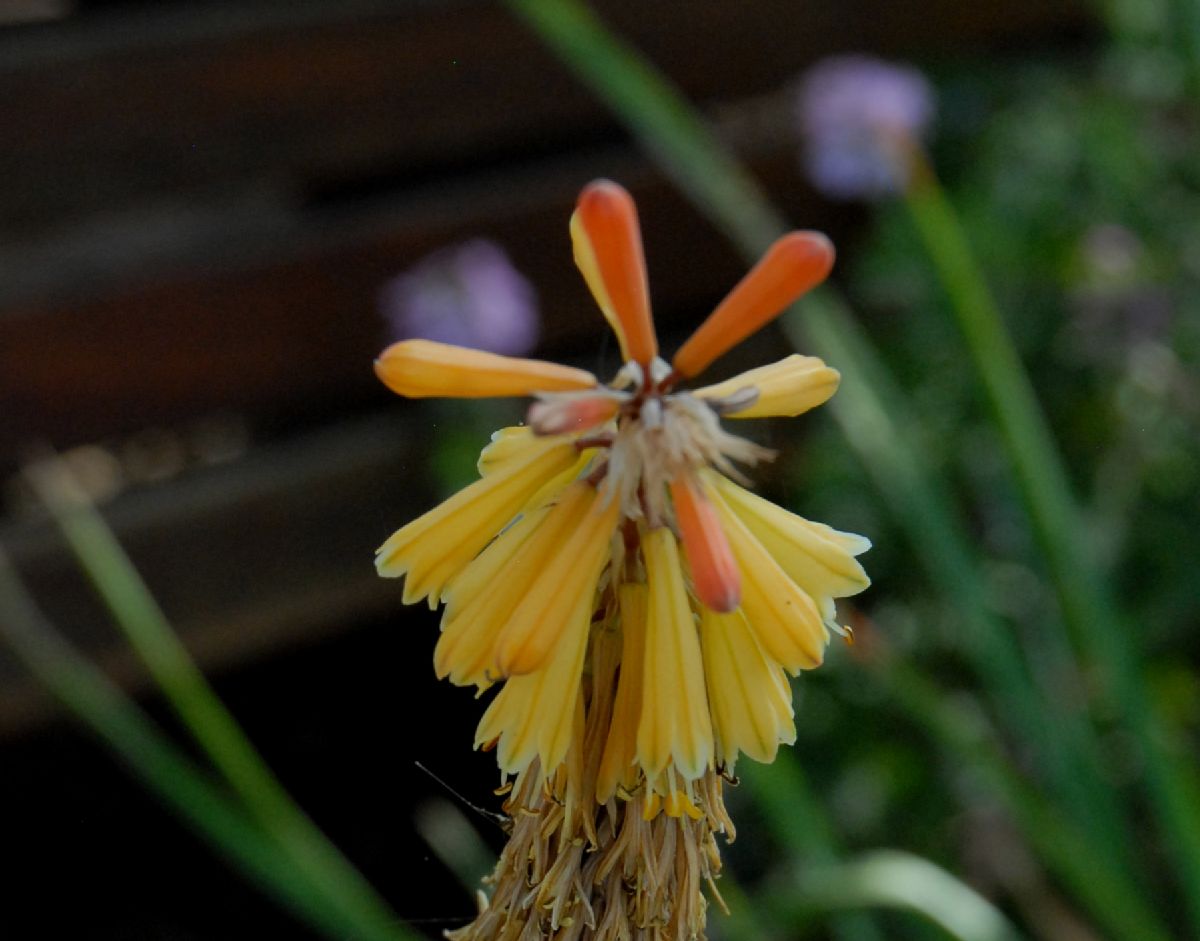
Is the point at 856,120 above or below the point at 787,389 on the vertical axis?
above

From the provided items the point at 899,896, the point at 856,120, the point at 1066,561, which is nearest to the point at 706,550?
the point at 899,896

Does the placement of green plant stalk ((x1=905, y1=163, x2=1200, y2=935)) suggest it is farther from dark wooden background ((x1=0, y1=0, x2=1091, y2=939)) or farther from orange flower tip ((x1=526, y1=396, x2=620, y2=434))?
dark wooden background ((x1=0, y1=0, x2=1091, y2=939))

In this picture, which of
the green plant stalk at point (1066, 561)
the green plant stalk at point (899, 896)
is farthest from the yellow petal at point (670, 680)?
the green plant stalk at point (1066, 561)

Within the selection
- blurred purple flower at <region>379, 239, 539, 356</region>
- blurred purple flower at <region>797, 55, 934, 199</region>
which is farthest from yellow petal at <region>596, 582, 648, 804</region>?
blurred purple flower at <region>797, 55, 934, 199</region>

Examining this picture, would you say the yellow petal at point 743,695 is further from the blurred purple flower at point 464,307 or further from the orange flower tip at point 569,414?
the blurred purple flower at point 464,307

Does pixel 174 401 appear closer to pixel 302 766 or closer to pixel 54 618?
pixel 54 618

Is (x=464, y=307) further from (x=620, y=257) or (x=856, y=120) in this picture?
(x=620, y=257)

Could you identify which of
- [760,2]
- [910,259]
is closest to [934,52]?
[760,2]
